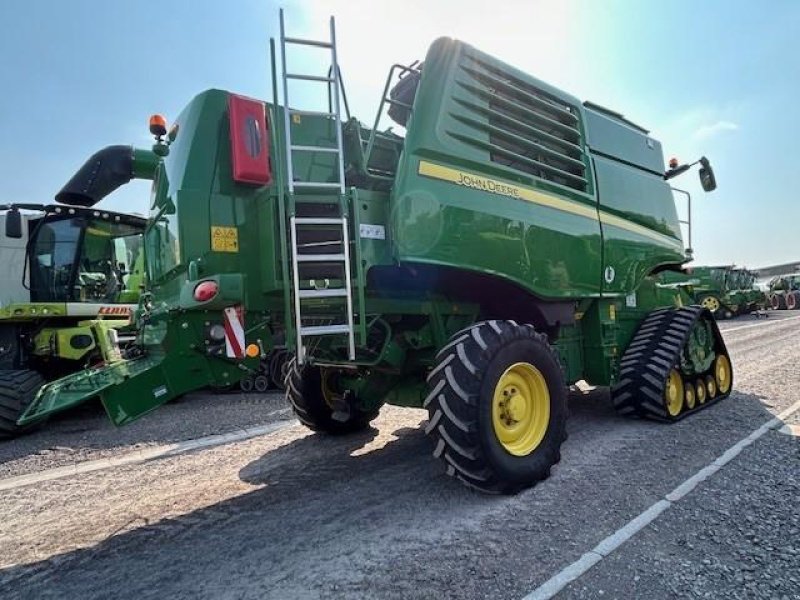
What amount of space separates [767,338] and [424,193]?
14.3 meters

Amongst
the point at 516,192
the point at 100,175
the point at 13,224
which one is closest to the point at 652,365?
the point at 516,192

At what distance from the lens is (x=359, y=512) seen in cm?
352

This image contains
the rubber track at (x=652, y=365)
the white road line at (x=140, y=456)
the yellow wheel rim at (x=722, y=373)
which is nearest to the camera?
the white road line at (x=140, y=456)

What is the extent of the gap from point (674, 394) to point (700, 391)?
709 mm

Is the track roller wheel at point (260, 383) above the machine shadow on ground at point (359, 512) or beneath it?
above

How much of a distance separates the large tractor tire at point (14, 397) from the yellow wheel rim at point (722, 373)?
8334 mm

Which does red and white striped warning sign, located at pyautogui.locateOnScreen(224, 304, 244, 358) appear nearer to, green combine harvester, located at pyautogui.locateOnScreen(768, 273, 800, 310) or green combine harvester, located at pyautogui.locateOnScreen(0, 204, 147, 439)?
green combine harvester, located at pyautogui.locateOnScreen(0, 204, 147, 439)

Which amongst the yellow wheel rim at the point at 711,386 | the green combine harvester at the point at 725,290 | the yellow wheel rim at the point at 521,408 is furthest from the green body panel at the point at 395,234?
the green combine harvester at the point at 725,290

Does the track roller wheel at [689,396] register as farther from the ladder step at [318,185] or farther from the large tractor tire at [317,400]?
the ladder step at [318,185]

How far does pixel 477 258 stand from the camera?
3.94 metres

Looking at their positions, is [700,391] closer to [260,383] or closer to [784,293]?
[260,383]

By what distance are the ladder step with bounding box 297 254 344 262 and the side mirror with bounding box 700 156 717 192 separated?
5.59 meters

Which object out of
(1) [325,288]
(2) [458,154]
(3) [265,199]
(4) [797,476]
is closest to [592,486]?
(4) [797,476]

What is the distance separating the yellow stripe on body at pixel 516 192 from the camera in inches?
151
